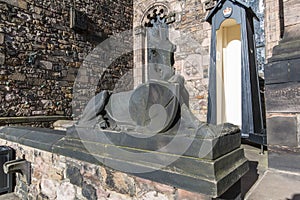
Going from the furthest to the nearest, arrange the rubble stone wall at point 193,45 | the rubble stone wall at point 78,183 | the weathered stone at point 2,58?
1. the rubble stone wall at point 193,45
2. the weathered stone at point 2,58
3. the rubble stone wall at point 78,183

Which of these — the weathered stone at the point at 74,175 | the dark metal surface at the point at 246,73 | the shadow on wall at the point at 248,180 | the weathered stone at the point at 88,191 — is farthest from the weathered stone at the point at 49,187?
the dark metal surface at the point at 246,73

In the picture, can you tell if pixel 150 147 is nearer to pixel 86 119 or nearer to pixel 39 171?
pixel 86 119

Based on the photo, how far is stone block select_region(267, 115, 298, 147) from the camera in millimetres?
2247

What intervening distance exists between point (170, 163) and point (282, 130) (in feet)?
5.58

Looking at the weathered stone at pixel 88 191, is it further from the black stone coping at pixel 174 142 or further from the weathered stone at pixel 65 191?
the black stone coping at pixel 174 142

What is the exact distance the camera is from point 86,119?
6.13 ft

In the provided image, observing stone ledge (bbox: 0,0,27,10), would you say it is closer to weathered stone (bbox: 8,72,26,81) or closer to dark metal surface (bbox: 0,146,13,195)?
weathered stone (bbox: 8,72,26,81)

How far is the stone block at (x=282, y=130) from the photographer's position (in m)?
2.25

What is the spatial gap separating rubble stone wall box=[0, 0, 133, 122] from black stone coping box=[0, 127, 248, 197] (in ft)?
11.6

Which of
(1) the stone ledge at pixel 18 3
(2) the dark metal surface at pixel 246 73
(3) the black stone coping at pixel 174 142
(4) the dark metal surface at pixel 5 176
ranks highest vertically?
(1) the stone ledge at pixel 18 3

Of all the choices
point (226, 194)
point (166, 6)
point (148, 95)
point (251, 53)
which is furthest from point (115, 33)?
point (226, 194)

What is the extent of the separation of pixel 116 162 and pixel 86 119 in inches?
21.8

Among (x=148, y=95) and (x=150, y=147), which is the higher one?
(x=148, y=95)

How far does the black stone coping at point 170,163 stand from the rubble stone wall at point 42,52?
3.55m
